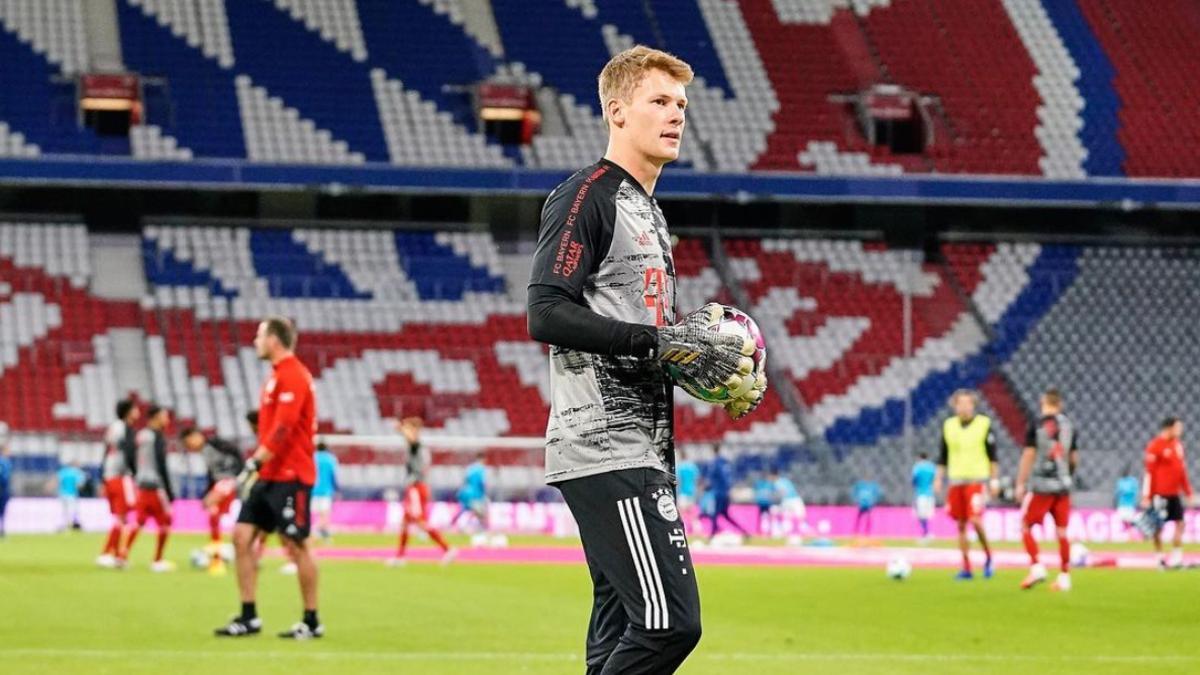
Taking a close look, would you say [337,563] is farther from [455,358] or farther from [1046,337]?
[1046,337]

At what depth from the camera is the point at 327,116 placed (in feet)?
150

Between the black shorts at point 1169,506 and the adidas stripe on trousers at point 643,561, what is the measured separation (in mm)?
22364

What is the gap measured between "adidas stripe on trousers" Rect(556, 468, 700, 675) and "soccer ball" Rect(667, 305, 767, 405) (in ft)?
0.94

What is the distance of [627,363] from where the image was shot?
18.9ft

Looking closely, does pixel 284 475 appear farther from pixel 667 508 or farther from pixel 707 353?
pixel 707 353

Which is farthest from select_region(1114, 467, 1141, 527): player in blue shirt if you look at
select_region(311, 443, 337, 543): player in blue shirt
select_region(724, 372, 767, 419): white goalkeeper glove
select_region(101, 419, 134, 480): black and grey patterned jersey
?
select_region(724, 372, 767, 419): white goalkeeper glove

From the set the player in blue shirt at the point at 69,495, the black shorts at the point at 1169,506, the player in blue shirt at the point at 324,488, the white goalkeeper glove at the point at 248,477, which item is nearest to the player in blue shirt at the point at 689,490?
the player in blue shirt at the point at 324,488

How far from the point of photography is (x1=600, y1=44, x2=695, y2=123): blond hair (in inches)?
232

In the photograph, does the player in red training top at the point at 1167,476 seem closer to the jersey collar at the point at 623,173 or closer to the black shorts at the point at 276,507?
the black shorts at the point at 276,507

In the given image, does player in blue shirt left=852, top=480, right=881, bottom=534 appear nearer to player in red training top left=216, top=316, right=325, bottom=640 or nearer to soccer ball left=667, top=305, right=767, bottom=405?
player in red training top left=216, top=316, right=325, bottom=640

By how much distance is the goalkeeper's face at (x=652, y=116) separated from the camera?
232 inches

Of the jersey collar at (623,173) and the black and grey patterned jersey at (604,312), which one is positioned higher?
the jersey collar at (623,173)

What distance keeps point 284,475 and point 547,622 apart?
3.14m

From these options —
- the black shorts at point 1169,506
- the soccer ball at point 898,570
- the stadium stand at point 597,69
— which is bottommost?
the soccer ball at point 898,570
